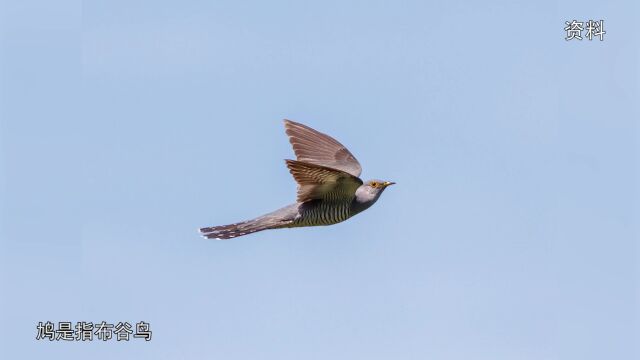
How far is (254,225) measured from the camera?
43.0ft

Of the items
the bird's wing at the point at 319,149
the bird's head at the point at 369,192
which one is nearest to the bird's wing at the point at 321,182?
the bird's head at the point at 369,192

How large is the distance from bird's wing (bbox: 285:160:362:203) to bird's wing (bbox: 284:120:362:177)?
1.18 m

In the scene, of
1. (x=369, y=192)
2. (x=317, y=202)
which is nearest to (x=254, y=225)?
(x=317, y=202)

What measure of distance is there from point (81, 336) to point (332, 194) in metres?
3.50

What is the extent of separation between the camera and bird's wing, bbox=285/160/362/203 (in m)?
12.2

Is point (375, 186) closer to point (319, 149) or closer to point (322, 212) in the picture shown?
point (322, 212)

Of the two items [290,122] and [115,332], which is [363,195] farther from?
[115,332]

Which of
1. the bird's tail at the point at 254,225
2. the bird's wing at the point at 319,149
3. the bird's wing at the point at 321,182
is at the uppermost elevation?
the bird's wing at the point at 319,149

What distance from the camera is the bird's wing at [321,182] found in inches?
480

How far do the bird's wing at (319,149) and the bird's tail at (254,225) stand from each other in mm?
1123

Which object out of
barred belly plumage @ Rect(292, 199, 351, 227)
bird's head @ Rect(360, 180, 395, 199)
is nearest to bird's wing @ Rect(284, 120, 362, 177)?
bird's head @ Rect(360, 180, 395, 199)

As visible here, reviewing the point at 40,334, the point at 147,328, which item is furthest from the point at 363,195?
the point at 40,334

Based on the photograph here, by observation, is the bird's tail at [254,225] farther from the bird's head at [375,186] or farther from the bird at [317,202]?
the bird's head at [375,186]

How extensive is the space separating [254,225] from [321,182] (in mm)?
1055
